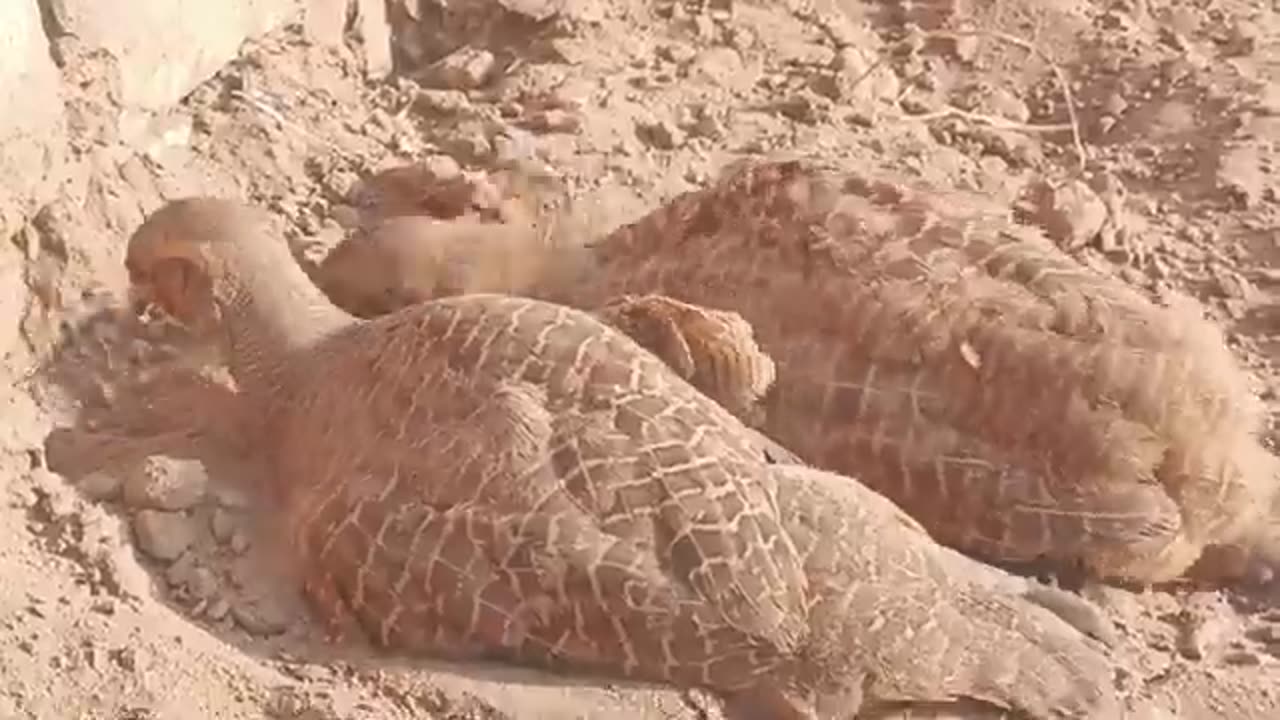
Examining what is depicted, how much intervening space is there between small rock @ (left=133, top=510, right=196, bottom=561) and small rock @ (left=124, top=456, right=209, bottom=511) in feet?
0.04

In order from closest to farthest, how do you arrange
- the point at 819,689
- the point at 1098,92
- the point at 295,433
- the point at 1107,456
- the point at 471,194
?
1. the point at 819,689
2. the point at 1107,456
3. the point at 295,433
4. the point at 471,194
5. the point at 1098,92

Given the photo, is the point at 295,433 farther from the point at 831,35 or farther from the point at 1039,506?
the point at 831,35

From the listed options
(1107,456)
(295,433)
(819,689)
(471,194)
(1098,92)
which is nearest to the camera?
(819,689)

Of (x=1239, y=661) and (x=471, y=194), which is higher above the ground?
(x=471, y=194)

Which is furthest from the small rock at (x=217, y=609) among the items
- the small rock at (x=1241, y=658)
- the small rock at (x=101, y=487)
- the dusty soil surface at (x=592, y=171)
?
the small rock at (x=1241, y=658)

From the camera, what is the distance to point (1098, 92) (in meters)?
3.27

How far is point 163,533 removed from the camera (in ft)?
7.43

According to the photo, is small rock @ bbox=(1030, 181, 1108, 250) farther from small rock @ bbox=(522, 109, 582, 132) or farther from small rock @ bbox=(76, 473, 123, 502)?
small rock @ bbox=(76, 473, 123, 502)

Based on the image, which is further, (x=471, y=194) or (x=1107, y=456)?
(x=471, y=194)

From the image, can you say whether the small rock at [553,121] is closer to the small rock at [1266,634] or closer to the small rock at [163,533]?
the small rock at [163,533]

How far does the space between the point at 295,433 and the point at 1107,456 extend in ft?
3.10

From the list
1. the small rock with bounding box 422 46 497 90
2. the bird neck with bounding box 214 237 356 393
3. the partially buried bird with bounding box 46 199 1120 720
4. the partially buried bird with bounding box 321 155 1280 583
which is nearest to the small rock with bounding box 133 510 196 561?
the partially buried bird with bounding box 46 199 1120 720

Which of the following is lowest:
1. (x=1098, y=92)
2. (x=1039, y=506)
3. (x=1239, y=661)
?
(x=1239, y=661)

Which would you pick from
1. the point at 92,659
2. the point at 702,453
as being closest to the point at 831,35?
the point at 702,453
